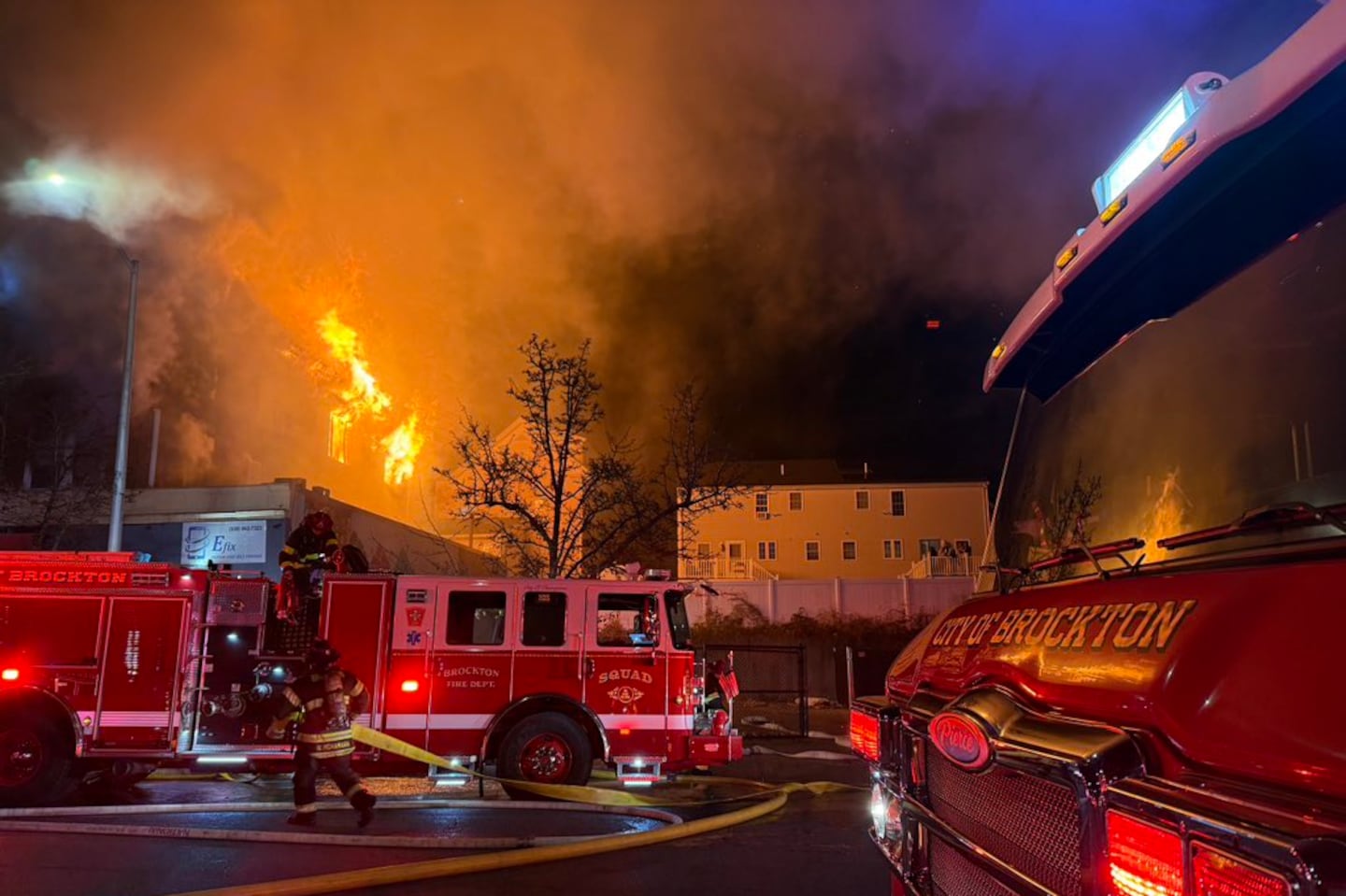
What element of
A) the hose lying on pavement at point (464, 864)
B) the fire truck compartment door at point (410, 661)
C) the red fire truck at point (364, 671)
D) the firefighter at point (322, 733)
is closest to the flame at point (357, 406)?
the red fire truck at point (364, 671)

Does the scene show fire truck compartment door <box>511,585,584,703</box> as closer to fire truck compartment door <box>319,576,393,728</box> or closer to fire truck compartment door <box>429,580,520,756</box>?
fire truck compartment door <box>429,580,520,756</box>

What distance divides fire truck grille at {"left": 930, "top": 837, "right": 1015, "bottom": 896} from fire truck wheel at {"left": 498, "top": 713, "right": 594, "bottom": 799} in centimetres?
682

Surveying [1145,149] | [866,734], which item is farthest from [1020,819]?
[1145,149]

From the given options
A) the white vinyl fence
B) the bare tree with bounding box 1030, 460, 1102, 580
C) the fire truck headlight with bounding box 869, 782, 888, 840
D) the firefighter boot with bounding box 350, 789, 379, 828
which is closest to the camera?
the bare tree with bounding box 1030, 460, 1102, 580

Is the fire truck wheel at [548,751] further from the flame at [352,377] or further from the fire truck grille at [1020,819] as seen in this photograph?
the flame at [352,377]

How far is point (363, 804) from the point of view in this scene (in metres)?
7.30

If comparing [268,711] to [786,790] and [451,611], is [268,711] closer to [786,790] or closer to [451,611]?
[451,611]

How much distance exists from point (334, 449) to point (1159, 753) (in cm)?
3494

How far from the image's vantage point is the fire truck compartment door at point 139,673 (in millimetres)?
8555

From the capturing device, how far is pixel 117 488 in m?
14.5

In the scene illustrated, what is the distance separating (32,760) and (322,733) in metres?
3.15

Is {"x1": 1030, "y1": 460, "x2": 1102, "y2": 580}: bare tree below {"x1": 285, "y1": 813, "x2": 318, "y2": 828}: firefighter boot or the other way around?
the other way around

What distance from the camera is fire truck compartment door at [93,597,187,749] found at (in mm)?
8555

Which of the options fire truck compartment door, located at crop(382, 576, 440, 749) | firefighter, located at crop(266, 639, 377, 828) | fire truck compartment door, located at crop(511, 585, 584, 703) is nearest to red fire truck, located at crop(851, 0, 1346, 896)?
firefighter, located at crop(266, 639, 377, 828)
